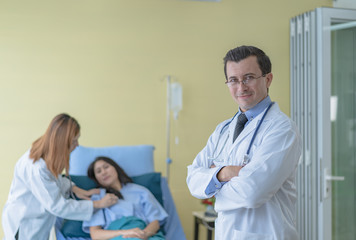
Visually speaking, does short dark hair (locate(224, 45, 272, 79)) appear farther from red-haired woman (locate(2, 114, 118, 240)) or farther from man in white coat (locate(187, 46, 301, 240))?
red-haired woman (locate(2, 114, 118, 240))

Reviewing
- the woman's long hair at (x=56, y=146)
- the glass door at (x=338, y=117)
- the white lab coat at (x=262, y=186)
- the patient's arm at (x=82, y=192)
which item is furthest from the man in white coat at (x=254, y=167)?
the glass door at (x=338, y=117)

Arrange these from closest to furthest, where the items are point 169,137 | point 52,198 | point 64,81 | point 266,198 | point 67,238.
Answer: point 266,198, point 52,198, point 67,238, point 64,81, point 169,137

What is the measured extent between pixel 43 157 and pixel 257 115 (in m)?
1.57

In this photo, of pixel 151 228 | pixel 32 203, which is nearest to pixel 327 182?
pixel 151 228

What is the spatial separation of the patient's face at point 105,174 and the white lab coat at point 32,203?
491mm

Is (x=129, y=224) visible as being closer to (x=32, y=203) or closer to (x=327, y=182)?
(x=32, y=203)

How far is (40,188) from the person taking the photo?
8.95 feet

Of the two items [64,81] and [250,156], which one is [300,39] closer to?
[64,81]

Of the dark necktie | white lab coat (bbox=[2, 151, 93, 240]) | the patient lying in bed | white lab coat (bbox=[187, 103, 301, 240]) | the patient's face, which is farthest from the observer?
the patient's face

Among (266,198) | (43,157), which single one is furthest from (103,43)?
(266,198)

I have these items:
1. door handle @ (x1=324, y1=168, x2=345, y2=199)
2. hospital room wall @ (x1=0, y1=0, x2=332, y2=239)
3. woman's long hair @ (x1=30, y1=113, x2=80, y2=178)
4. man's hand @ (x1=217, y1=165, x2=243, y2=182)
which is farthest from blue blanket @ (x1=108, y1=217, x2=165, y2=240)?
man's hand @ (x1=217, y1=165, x2=243, y2=182)

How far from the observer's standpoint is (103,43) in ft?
12.5

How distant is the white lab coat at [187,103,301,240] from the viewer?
1621 millimetres

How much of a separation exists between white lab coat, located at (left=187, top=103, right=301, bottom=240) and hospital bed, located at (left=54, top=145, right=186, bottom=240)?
155 cm
